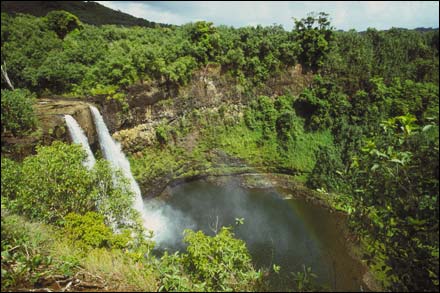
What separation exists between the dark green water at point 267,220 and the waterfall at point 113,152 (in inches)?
91.4

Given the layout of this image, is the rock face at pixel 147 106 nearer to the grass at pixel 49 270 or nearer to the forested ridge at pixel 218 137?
the forested ridge at pixel 218 137

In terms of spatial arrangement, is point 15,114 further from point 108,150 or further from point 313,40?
point 313,40

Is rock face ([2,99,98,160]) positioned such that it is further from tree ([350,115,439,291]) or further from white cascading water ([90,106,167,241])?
tree ([350,115,439,291])

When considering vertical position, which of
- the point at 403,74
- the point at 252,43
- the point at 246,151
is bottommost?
the point at 246,151

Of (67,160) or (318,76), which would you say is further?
(318,76)

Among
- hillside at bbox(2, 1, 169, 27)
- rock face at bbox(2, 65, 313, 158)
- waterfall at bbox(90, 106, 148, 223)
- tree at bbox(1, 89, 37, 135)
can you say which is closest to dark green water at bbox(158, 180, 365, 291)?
waterfall at bbox(90, 106, 148, 223)

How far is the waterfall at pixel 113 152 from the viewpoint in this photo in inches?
701

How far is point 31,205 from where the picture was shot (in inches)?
335

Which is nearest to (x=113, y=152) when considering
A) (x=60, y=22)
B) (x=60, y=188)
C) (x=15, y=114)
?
(x=15, y=114)

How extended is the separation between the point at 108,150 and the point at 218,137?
32.5ft

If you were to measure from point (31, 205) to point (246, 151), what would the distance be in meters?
18.6

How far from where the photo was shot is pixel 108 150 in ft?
60.5

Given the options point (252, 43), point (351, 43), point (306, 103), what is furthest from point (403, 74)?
point (252, 43)

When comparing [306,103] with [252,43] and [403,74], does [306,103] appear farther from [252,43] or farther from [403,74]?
[403,74]
